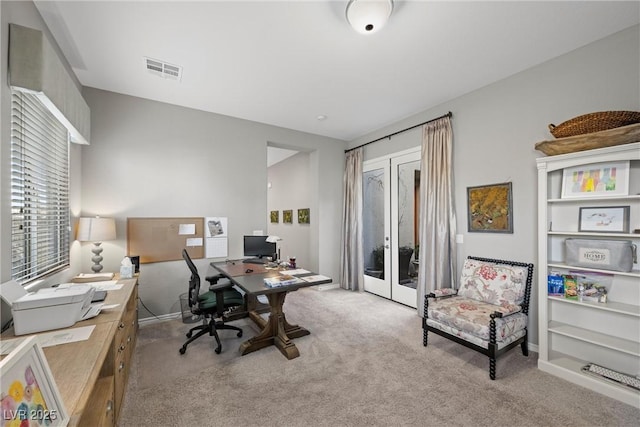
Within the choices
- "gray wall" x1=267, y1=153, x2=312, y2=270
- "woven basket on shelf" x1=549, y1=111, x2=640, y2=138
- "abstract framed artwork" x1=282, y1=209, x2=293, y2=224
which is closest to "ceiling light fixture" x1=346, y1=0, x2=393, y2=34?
"woven basket on shelf" x1=549, y1=111, x2=640, y2=138

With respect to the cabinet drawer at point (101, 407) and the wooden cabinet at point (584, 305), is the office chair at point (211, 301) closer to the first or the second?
the cabinet drawer at point (101, 407)

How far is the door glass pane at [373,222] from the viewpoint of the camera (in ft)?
15.4

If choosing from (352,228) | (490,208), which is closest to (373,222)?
(352,228)

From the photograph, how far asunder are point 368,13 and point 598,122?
1.96 m

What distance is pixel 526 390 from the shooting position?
2133mm

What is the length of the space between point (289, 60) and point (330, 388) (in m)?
2.96

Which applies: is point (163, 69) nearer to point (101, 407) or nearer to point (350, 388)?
point (101, 407)

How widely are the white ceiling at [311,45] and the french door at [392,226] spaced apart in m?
1.15

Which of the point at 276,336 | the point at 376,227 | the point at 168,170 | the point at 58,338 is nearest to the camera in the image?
the point at 58,338

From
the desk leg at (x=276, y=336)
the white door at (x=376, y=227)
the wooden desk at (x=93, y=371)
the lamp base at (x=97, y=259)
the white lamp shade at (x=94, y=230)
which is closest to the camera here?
the wooden desk at (x=93, y=371)

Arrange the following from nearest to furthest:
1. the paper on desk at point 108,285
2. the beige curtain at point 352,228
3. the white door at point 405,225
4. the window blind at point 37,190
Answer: the window blind at point 37,190, the paper on desk at point 108,285, the white door at point 405,225, the beige curtain at point 352,228

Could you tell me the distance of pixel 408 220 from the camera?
4227mm

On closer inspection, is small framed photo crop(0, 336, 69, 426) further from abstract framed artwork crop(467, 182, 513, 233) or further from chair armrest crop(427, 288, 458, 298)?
abstract framed artwork crop(467, 182, 513, 233)

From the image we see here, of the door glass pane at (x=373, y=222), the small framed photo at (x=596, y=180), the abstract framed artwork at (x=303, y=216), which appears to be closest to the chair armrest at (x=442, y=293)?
the small framed photo at (x=596, y=180)
